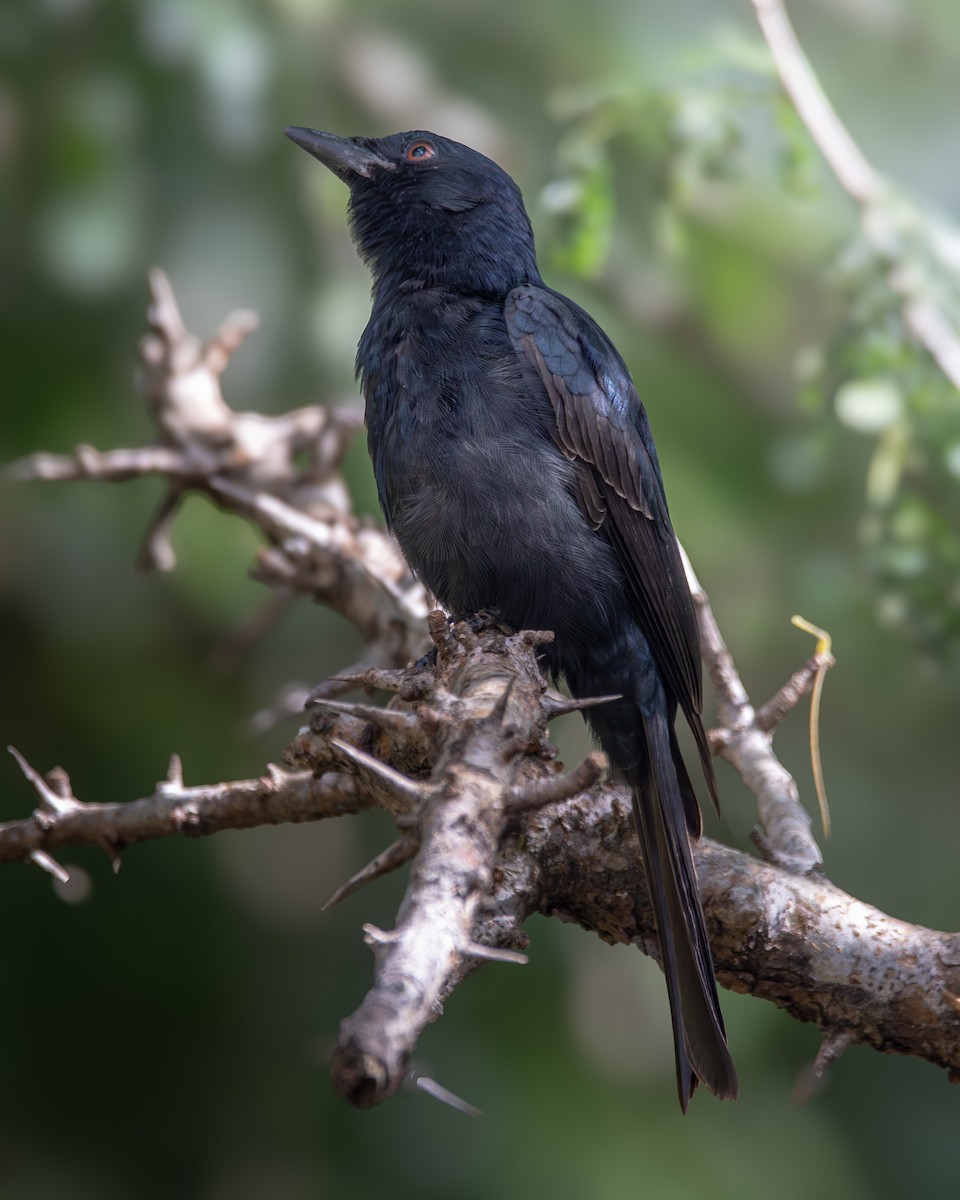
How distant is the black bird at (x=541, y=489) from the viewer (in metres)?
2.82

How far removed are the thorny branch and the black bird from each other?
13cm

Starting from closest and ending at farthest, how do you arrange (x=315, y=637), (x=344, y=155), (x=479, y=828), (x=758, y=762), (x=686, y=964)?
(x=479, y=828) < (x=686, y=964) < (x=758, y=762) < (x=344, y=155) < (x=315, y=637)

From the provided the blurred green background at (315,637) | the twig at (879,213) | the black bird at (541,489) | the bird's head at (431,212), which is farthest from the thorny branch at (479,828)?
the blurred green background at (315,637)

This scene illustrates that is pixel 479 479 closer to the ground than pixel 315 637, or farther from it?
closer to the ground

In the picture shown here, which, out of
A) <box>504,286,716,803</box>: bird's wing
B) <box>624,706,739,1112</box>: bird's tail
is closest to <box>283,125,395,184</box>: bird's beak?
<box>504,286,716,803</box>: bird's wing

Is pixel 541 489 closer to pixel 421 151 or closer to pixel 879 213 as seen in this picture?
pixel 421 151

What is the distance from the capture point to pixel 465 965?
1551 mm

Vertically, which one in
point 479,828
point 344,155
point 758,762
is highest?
point 344,155

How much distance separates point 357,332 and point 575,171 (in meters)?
1.76

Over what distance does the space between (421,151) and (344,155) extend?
0.72 ft

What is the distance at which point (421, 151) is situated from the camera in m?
3.53

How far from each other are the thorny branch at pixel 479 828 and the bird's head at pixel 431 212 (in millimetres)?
763

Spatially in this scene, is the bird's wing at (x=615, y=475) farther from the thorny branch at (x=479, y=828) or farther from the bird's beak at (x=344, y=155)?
the bird's beak at (x=344, y=155)

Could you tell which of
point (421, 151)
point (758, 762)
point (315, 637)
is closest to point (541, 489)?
point (758, 762)
